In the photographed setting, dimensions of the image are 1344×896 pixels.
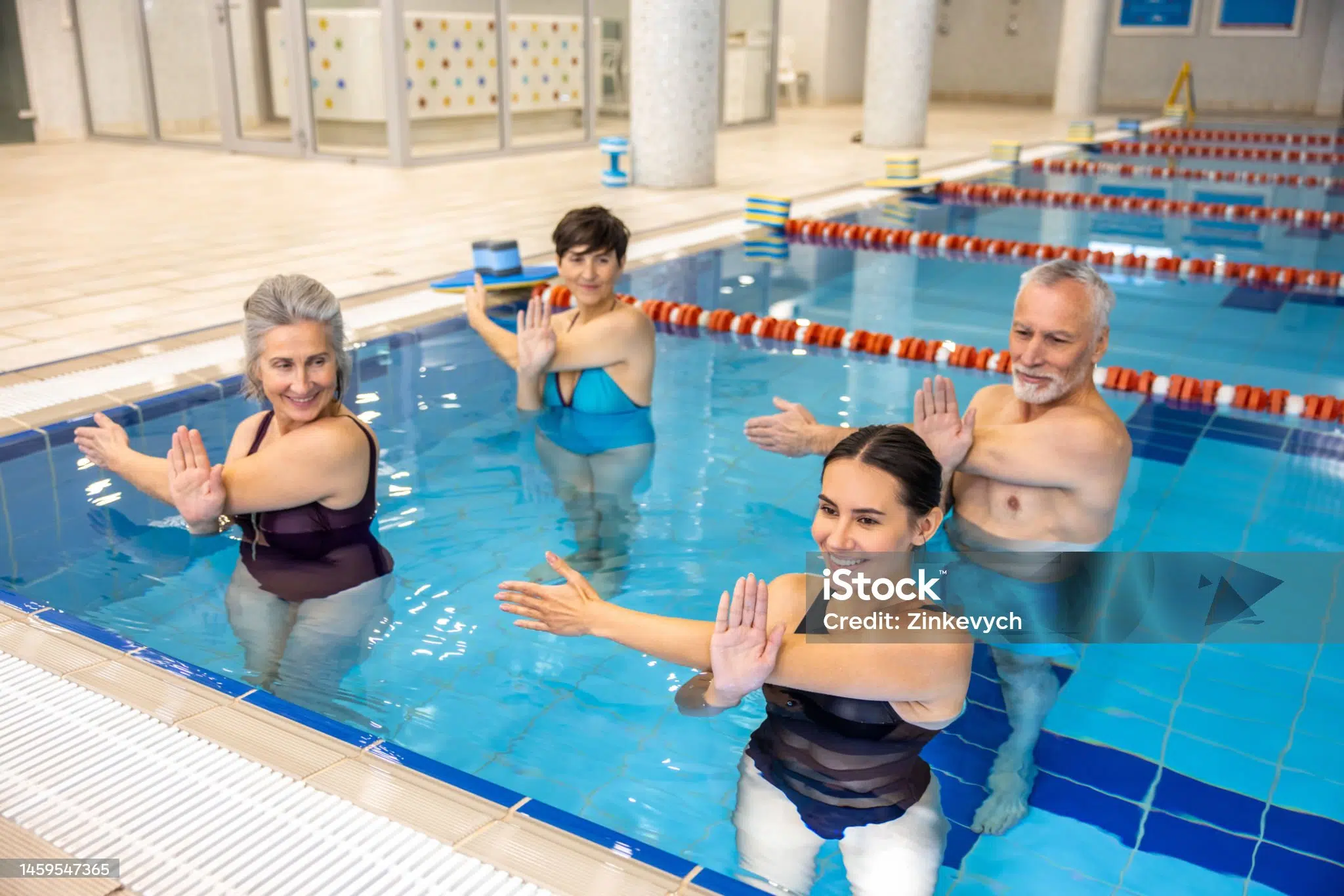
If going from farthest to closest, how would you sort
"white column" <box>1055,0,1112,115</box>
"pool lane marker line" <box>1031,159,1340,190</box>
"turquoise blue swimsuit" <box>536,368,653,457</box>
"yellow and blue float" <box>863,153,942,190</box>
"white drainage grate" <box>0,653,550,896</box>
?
"white column" <box>1055,0,1112,115</box>, "pool lane marker line" <box>1031,159,1340,190</box>, "yellow and blue float" <box>863,153,942,190</box>, "turquoise blue swimsuit" <box>536,368,653,457</box>, "white drainage grate" <box>0,653,550,896</box>

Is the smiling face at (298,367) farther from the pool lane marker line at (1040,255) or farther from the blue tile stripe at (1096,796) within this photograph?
the pool lane marker line at (1040,255)

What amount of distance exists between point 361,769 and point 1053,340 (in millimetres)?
2110

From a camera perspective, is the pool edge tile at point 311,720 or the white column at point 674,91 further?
the white column at point 674,91

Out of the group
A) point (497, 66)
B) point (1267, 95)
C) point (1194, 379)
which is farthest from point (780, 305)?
point (1267, 95)

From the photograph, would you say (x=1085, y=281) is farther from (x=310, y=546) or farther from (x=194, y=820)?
(x=194, y=820)

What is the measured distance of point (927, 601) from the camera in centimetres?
231

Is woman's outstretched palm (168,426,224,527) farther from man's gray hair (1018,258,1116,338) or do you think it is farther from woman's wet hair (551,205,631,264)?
man's gray hair (1018,258,1116,338)

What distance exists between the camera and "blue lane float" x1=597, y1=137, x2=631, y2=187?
11.1m

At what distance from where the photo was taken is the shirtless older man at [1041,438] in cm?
311

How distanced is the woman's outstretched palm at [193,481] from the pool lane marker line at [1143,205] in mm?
10110

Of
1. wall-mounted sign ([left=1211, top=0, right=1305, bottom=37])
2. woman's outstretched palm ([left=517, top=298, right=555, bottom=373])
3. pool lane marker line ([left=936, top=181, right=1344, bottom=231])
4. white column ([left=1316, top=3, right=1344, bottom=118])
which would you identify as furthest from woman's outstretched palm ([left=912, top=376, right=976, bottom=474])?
wall-mounted sign ([left=1211, top=0, right=1305, bottom=37])

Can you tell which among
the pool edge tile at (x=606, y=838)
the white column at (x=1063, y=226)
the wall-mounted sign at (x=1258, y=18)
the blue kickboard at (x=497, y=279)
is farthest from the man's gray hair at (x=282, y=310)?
the wall-mounted sign at (x=1258, y=18)

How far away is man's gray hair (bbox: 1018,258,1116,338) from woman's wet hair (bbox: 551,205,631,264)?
174 centimetres

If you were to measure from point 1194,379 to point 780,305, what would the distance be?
2576mm
